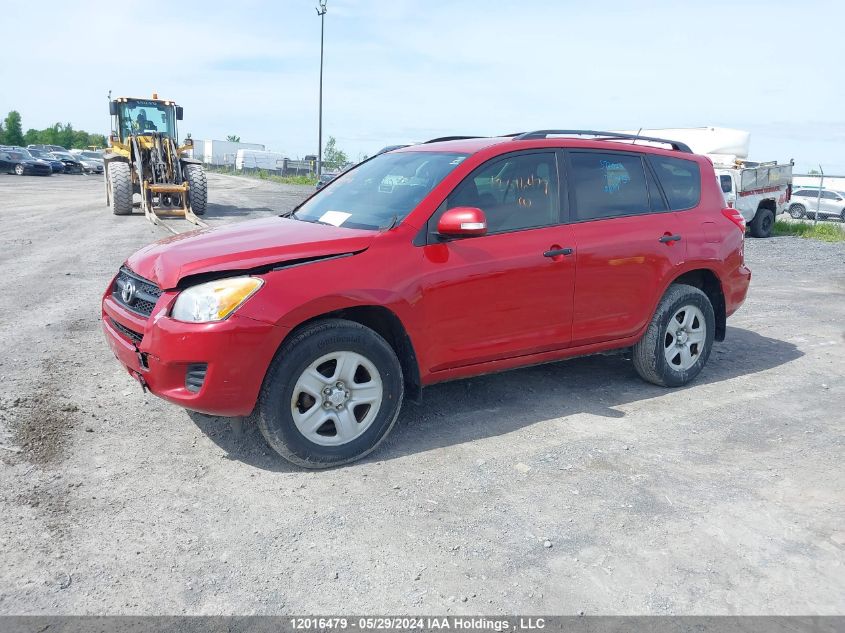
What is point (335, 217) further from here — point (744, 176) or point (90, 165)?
point (90, 165)

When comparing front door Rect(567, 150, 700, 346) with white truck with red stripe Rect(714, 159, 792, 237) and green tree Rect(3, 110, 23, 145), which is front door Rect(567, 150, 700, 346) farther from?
green tree Rect(3, 110, 23, 145)

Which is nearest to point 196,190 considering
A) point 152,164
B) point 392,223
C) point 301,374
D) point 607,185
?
point 152,164

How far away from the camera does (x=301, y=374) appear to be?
3.91 metres

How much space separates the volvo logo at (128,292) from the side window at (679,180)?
3707 mm

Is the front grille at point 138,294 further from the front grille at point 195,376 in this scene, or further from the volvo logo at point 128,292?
the front grille at point 195,376

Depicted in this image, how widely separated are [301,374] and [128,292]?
47.1 inches

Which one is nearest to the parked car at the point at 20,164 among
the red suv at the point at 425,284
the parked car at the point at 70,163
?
the parked car at the point at 70,163

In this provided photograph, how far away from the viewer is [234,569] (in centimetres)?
309

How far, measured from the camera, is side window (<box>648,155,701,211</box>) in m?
5.53

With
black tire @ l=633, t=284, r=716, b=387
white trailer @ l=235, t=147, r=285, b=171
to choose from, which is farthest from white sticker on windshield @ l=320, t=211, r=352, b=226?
white trailer @ l=235, t=147, r=285, b=171

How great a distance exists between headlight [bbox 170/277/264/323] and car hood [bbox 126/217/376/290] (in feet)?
0.24

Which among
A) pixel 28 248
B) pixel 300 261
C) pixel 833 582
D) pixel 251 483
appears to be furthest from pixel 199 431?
pixel 28 248

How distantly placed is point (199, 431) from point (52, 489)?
3.13ft

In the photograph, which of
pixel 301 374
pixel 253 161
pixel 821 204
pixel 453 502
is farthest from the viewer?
pixel 253 161
